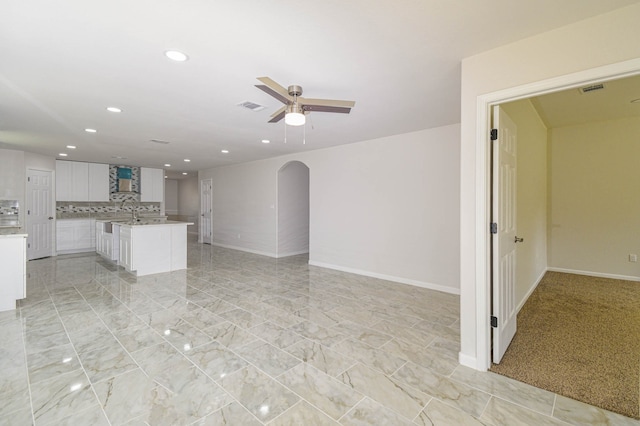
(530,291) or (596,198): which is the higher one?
(596,198)

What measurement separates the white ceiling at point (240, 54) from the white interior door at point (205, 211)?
5.31m

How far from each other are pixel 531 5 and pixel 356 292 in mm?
3688

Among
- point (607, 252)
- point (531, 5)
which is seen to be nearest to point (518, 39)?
point (531, 5)

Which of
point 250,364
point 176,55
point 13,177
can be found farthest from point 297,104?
point 13,177

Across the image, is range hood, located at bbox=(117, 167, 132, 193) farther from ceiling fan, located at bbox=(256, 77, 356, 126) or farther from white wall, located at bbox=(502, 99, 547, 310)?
white wall, located at bbox=(502, 99, 547, 310)

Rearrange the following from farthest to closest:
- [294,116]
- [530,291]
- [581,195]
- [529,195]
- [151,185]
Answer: [151,185], [581,195], [530,291], [529,195], [294,116]

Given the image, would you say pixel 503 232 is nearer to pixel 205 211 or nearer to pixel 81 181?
pixel 205 211

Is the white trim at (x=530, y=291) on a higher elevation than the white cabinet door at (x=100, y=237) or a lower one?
lower

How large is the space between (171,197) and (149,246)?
8.67 m

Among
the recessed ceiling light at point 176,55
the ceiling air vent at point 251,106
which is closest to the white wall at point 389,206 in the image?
the ceiling air vent at point 251,106

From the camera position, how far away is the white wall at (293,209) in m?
7.19

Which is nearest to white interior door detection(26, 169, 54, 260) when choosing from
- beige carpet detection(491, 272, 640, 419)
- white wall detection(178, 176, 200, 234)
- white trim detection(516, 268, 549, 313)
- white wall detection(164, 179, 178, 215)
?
white wall detection(178, 176, 200, 234)

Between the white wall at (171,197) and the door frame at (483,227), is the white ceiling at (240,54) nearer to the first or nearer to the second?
the door frame at (483,227)

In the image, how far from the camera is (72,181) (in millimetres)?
7660
